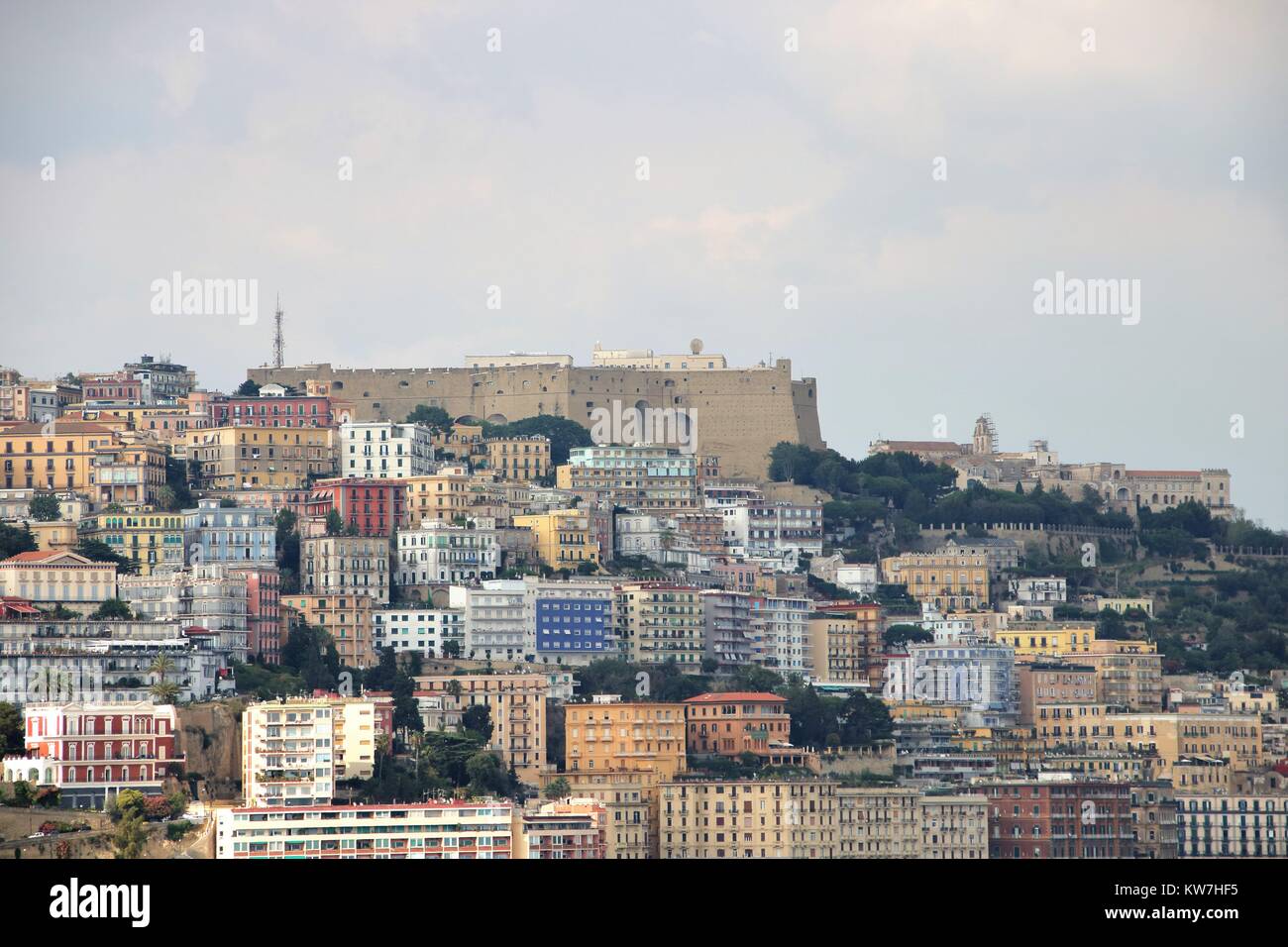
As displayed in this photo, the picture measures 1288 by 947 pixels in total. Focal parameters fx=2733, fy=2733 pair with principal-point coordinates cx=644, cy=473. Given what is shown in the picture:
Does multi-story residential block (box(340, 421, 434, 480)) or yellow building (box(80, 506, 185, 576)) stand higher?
multi-story residential block (box(340, 421, 434, 480))

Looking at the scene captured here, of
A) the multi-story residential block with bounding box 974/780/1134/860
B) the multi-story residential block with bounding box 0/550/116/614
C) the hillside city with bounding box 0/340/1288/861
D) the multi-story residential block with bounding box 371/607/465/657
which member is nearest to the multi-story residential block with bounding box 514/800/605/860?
the hillside city with bounding box 0/340/1288/861

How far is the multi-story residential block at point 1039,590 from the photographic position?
2537 inches

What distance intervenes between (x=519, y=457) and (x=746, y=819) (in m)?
25.6

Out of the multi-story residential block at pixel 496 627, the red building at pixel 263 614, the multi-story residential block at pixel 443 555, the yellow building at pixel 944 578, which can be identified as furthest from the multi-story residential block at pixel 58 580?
the yellow building at pixel 944 578

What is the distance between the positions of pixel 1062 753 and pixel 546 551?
11720 mm

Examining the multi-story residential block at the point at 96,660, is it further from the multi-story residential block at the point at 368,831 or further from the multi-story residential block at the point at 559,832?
the multi-story residential block at the point at 559,832

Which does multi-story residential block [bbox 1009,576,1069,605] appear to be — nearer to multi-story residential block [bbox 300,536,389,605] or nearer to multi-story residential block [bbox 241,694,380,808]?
multi-story residential block [bbox 300,536,389,605]

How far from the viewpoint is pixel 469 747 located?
4350cm

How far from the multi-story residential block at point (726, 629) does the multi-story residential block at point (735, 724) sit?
17.6 ft

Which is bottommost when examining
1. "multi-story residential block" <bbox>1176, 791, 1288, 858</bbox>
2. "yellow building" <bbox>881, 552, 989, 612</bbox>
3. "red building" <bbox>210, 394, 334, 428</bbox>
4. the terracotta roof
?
"multi-story residential block" <bbox>1176, 791, 1288, 858</bbox>

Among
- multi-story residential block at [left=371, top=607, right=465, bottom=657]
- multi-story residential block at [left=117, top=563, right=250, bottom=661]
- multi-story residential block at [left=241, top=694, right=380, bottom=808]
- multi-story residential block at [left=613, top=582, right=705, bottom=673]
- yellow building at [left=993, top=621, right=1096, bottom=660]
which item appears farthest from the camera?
yellow building at [left=993, top=621, right=1096, bottom=660]

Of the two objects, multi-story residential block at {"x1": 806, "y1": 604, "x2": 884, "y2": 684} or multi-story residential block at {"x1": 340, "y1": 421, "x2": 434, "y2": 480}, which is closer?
multi-story residential block at {"x1": 806, "y1": 604, "x2": 884, "y2": 684}

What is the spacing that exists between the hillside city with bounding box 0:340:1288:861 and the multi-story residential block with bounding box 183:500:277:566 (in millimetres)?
75

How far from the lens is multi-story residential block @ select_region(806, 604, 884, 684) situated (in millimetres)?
56625
